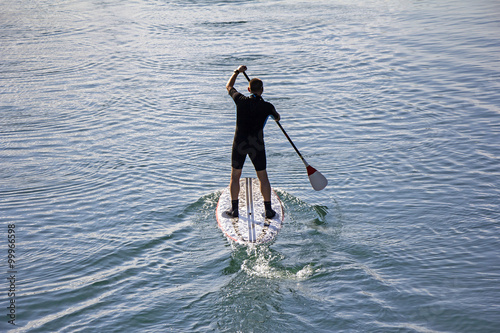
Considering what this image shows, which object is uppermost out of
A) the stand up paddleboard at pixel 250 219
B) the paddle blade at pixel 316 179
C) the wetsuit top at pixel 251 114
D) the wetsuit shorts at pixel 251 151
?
the wetsuit top at pixel 251 114

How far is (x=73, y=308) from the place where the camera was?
23.3 ft

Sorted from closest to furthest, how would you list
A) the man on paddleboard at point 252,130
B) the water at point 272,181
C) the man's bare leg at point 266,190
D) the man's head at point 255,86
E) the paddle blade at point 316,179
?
the water at point 272,181 < the man's head at point 255,86 < the man on paddleboard at point 252,130 < the man's bare leg at point 266,190 < the paddle blade at point 316,179

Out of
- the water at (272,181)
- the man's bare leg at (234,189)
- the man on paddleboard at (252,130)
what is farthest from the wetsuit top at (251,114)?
the water at (272,181)

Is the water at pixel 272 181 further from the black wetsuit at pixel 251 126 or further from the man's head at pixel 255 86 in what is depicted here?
the man's head at pixel 255 86

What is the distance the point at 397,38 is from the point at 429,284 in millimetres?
17292

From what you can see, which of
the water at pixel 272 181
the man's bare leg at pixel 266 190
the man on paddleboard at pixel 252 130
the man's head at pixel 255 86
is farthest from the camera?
the man's bare leg at pixel 266 190

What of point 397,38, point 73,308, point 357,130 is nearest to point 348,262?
point 73,308

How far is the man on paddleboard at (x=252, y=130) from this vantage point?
850cm

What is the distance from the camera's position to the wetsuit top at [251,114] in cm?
850

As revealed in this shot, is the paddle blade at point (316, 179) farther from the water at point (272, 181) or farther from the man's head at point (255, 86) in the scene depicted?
the man's head at point (255, 86)

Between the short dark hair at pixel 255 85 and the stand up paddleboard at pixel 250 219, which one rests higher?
the short dark hair at pixel 255 85

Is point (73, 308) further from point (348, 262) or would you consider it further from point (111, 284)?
point (348, 262)

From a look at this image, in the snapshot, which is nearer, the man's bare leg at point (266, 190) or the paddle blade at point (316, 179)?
the man's bare leg at point (266, 190)

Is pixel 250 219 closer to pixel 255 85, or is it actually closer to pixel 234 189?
pixel 234 189
